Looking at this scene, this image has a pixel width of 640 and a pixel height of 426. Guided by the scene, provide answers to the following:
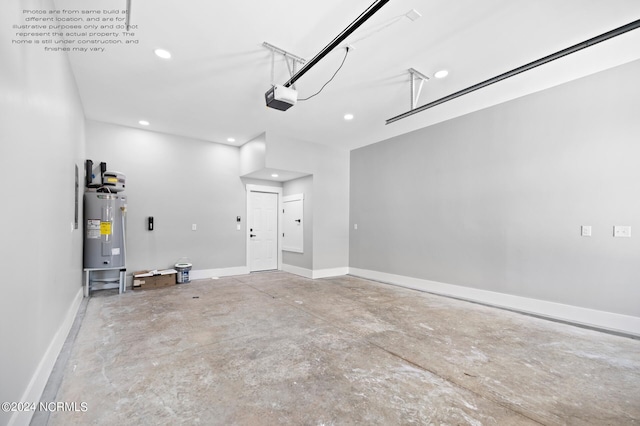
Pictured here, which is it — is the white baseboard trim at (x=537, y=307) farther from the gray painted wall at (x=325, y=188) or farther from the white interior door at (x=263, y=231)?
the white interior door at (x=263, y=231)

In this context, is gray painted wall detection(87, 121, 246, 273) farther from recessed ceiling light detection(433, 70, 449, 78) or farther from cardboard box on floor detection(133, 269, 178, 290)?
recessed ceiling light detection(433, 70, 449, 78)

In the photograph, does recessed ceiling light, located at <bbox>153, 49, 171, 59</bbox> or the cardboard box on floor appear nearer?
recessed ceiling light, located at <bbox>153, 49, 171, 59</bbox>

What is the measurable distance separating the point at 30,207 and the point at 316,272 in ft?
16.8

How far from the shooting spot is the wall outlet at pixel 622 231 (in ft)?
10.8

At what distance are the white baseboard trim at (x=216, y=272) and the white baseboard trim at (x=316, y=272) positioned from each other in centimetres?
111

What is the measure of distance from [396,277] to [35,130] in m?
5.73

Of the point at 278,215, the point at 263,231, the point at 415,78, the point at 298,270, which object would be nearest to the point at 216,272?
the point at 263,231

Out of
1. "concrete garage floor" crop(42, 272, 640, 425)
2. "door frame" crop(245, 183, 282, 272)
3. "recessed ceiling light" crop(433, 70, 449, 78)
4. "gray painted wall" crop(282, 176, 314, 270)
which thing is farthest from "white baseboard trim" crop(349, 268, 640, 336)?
"recessed ceiling light" crop(433, 70, 449, 78)

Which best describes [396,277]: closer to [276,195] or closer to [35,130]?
[276,195]

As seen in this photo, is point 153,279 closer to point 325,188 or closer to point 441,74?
point 325,188

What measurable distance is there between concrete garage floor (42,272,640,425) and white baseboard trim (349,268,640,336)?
0.90ft

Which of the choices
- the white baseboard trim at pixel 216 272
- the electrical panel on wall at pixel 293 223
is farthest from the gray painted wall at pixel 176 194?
the electrical panel on wall at pixel 293 223

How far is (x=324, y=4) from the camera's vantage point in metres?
2.41

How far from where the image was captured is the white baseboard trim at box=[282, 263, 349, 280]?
20.9ft
